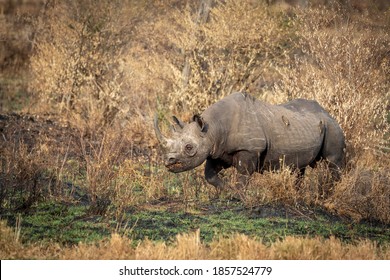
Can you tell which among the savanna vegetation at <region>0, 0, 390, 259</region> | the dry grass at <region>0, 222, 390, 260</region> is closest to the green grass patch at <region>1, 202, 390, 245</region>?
the savanna vegetation at <region>0, 0, 390, 259</region>

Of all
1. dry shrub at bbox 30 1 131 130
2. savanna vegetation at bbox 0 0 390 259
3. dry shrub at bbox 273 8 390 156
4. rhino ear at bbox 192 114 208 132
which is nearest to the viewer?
savanna vegetation at bbox 0 0 390 259

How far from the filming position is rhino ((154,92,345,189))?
9977 mm

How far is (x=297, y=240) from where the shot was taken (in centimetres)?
730

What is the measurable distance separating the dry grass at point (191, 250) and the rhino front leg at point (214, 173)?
2.88 metres

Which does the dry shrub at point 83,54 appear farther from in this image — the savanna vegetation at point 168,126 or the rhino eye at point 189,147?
the rhino eye at point 189,147

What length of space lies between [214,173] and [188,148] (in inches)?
26.0

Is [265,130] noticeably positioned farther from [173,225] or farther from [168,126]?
[168,126]

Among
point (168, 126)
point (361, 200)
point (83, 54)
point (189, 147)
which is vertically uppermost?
point (189, 147)

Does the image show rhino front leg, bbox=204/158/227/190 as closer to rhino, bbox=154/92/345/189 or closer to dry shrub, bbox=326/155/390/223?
rhino, bbox=154/92/345/189

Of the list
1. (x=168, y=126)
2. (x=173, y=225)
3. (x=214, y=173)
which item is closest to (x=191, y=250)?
(x=173, y=225)

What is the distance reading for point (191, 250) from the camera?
7016mm

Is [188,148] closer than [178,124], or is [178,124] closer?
[188,148]

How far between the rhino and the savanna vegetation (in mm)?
328

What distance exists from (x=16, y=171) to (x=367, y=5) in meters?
8.97
